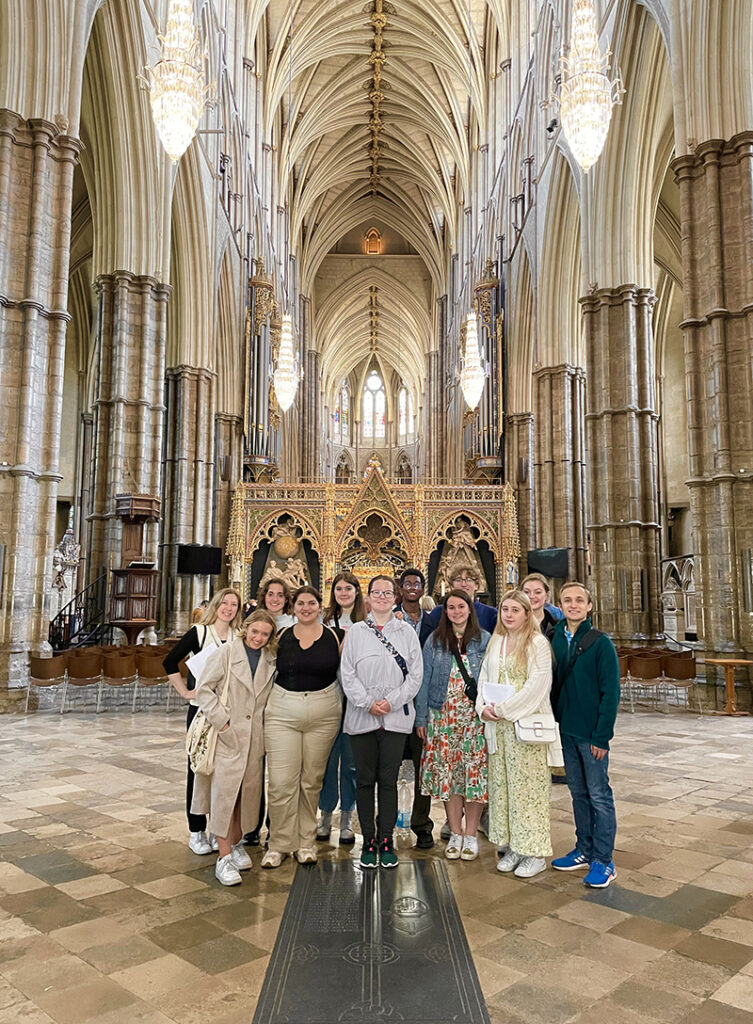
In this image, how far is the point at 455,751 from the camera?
13.6 feet

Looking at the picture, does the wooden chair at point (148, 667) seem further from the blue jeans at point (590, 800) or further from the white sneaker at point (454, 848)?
the blue jeans at point (590, 800)

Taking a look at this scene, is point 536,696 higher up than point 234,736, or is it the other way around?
point 536,696

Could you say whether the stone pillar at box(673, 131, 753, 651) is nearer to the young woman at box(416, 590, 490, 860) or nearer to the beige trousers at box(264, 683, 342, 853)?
the young woman at box(416, 590, 490, 860)

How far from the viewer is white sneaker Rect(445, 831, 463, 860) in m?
4.07

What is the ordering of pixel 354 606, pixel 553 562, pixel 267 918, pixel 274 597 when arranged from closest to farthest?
pixel 267 918, pixel 274 597, pixel 354 606, pixel 553 562

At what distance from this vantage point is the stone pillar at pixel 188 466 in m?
16.8

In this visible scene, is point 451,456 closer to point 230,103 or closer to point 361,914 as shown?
point 230,103

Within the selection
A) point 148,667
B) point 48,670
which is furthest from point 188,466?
point 48,670

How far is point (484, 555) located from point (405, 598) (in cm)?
1468

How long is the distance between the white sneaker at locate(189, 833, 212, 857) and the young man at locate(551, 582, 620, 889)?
184 cm

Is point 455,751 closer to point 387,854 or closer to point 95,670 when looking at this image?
point 387,854

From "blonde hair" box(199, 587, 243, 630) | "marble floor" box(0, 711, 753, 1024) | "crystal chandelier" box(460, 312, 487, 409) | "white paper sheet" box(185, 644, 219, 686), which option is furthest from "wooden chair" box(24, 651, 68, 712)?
"crystal chandelier" box(460, 312, 487, 409)

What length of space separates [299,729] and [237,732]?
326 mm

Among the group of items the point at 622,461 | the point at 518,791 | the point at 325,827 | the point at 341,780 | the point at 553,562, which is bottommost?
the point at 325,827
